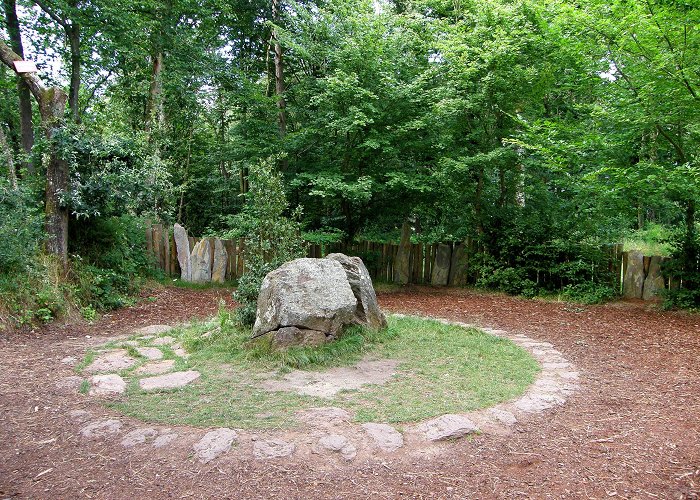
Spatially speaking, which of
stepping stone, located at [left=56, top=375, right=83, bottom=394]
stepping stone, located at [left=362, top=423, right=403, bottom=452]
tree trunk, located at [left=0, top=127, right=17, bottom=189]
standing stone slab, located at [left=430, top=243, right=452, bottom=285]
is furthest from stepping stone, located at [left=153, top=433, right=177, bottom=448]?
standing stone slab, located at [left=430, top=243, right=452, bottom=285]

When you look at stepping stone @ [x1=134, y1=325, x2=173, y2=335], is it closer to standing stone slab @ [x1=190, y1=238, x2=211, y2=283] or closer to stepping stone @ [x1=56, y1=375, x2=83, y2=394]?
stepping stone @ [x1=56, y1=375, x2=83, y2=394]

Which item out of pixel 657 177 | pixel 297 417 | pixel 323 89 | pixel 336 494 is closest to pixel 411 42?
→ pixel 323 89

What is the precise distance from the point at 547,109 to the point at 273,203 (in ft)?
23.9

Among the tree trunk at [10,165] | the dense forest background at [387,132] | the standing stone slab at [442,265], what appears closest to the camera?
the dense forest background at [387,132]

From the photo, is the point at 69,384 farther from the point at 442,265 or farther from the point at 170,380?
the point at 442,265

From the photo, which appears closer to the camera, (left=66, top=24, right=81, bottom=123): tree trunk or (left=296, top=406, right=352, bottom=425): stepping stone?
(left=296, top=406, right=352, bottom=425): stepping stone

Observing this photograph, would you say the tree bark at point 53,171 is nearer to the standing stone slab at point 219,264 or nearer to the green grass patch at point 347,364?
the green grass patch at point 347,364

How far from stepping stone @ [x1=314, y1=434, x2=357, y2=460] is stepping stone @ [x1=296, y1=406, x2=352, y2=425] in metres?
0.21

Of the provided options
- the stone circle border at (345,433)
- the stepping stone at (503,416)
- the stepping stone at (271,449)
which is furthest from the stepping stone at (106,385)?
the stepping stone at (503,416)

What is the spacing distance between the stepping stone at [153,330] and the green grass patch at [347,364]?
1.05 ft

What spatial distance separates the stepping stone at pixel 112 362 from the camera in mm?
4238

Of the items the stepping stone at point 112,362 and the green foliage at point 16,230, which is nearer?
the stepping stone at point 112,362

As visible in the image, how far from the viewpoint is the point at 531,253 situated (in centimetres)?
864

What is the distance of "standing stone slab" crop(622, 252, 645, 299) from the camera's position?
7785mm
